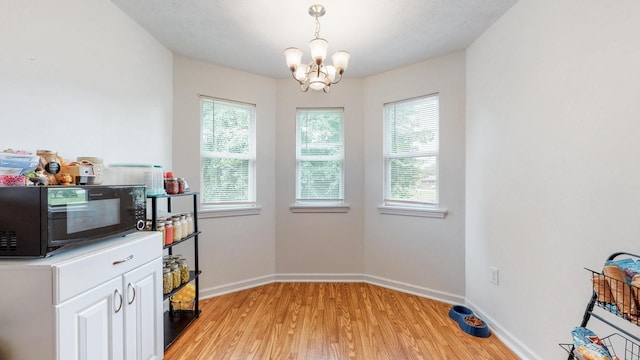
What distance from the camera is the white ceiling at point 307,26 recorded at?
6.42 feet

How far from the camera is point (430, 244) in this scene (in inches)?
112

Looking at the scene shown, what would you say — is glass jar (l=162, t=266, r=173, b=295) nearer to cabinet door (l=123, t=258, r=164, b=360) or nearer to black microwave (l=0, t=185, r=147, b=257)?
cabinet door (l=123, t=258, r=164, b=360)

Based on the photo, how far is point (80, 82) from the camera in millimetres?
1737

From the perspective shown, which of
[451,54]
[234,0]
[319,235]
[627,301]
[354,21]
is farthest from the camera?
[319,235]

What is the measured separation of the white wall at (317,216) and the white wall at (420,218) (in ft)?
0.44

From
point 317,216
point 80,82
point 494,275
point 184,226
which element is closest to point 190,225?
point 184,226

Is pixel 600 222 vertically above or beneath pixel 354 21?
beneath

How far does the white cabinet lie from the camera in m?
1.02

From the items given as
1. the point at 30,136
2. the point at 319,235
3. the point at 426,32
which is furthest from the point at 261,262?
the point at 426,32

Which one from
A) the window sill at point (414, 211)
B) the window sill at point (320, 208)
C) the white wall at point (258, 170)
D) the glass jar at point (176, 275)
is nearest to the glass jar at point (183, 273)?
the glass jar at point (176, 275)

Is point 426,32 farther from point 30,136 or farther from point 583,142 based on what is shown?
point 30,136

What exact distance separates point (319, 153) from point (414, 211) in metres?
1.31

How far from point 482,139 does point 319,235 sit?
2011 mm

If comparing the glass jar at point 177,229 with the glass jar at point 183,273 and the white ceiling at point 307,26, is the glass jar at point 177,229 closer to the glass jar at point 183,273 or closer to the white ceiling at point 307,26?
the glass jar at point 183,273
